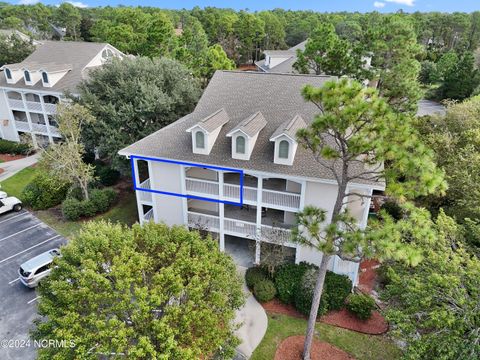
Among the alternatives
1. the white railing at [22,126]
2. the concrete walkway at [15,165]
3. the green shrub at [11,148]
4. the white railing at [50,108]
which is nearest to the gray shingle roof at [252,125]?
the concrete walkway at [15,165]

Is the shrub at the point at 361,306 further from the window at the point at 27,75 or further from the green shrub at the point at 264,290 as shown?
the window at the point at 27,75

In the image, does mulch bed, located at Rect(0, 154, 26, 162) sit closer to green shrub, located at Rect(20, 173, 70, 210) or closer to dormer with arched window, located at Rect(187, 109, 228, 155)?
green shrub, located at Rect(20, 173, 70, 210)

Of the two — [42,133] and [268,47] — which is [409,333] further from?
[268,47]

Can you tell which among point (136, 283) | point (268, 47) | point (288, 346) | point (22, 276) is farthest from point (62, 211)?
point (268, 47)

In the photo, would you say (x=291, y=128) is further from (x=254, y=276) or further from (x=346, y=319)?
(x=346, y=319)

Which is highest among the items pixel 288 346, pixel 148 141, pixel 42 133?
pixel 148 141

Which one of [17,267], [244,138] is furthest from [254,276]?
[17,267]
